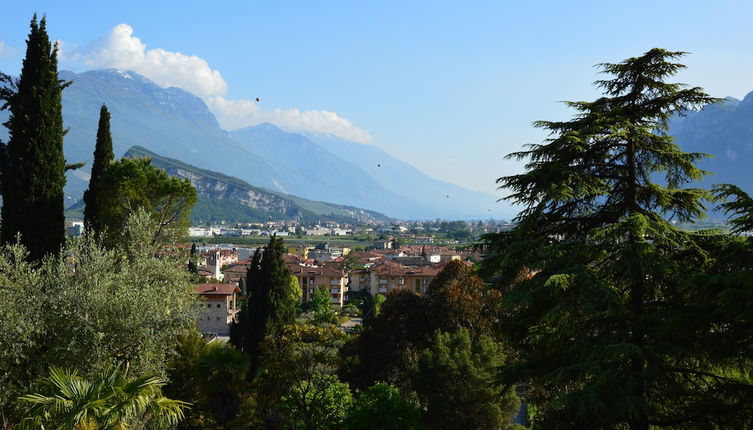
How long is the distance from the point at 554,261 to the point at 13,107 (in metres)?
15.6

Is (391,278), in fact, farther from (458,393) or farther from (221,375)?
(221,375)

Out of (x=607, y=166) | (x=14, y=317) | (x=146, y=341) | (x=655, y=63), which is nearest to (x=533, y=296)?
(x=607, y=166)

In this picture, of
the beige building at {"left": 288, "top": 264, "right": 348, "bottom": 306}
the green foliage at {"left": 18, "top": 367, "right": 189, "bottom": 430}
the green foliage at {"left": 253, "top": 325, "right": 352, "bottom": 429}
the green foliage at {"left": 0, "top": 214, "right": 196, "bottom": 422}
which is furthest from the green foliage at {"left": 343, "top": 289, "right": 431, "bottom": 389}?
the beige building at {"left": 288, "top": 264, "right": 348, "bottom": 306}

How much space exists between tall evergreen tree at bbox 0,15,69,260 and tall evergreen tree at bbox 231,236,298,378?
16.2m

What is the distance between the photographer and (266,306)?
32562 millimetres

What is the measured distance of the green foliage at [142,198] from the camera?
20.1 meters

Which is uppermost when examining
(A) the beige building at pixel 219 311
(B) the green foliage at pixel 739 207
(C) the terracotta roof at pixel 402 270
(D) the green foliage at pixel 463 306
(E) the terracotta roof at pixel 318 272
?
(B) the green foliage at pixel 739 207

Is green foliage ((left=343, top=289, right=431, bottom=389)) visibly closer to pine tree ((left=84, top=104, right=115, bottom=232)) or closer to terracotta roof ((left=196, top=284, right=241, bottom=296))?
pine tree ((left=84, top=104, right=115, bottom=232))

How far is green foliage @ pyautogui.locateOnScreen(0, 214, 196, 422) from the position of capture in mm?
10828

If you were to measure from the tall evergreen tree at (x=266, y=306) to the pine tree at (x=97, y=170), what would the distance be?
1304 centimetres

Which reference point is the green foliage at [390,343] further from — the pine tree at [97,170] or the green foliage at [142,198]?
the pine tree at [97,170]

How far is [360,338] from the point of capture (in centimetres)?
2342

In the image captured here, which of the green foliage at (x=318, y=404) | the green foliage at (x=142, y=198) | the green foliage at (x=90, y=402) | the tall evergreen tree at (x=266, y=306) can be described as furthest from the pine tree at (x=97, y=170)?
the tall evergreen tree at (x=266, y=306)

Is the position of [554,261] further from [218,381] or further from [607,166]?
[218,381]
